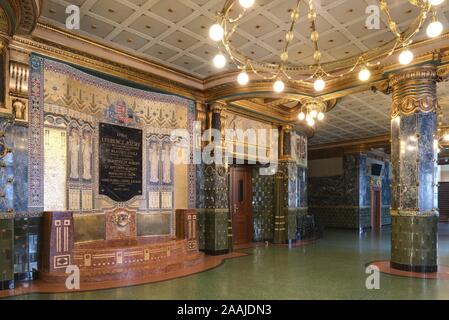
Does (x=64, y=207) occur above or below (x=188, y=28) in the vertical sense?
below

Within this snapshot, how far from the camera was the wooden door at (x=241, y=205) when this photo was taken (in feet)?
32.1

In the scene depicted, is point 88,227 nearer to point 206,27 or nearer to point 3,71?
point 3,71

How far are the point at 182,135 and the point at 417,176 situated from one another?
4755 mm

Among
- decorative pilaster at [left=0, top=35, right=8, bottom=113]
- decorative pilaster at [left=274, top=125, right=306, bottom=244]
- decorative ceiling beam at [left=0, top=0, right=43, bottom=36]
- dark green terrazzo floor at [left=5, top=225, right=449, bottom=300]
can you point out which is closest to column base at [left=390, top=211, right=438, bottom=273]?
dark green terrazzo floor at [left=5, top=225, right=449, bottom=300]

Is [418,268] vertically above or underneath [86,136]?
underneath

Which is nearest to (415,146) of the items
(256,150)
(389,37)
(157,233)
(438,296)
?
(389,37)

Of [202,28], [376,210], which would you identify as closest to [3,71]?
[202,28]

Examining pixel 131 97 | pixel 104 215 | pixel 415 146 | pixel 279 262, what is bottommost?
pixel 279 262

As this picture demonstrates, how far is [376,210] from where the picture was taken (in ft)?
54.6

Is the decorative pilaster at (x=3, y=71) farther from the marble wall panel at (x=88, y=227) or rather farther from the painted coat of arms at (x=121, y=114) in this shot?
the marble wall panel at (x=88, y=227)

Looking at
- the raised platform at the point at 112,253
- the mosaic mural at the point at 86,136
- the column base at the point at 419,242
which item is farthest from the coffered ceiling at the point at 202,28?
the column base at the point at 419,242

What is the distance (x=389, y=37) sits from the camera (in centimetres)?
596

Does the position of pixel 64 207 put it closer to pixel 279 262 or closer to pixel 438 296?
pixel 279 262

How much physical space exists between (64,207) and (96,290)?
5.39ft
